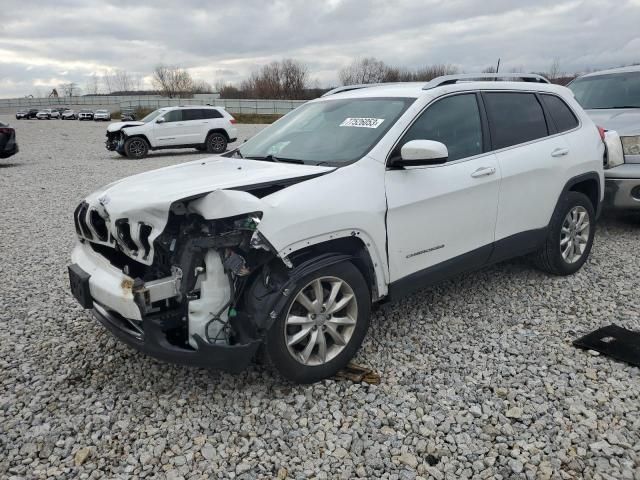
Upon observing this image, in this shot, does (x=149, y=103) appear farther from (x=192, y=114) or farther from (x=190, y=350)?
(x=190, y=350)

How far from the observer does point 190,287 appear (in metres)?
2.81

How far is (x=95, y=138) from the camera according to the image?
25.4 metres

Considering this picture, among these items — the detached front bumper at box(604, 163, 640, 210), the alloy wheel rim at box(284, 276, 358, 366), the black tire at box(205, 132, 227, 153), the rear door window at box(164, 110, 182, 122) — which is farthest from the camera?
the black tire at box(205, 132, 227, 153)

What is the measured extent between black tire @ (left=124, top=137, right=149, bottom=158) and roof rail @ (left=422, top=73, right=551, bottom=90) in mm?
14735

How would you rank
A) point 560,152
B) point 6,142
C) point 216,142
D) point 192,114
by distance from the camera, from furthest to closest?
point 216,142
point 192,114
point 6,142
point 560,152

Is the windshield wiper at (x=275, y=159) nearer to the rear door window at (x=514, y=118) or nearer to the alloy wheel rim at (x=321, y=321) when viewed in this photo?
the alloy wheel rim at (x=321, y=321)

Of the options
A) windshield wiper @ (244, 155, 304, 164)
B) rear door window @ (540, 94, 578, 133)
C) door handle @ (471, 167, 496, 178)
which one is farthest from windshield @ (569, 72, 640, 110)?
windshield wiper @ (244, 155, 304, 164)

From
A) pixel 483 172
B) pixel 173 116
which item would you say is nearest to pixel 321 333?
pixel 483 172

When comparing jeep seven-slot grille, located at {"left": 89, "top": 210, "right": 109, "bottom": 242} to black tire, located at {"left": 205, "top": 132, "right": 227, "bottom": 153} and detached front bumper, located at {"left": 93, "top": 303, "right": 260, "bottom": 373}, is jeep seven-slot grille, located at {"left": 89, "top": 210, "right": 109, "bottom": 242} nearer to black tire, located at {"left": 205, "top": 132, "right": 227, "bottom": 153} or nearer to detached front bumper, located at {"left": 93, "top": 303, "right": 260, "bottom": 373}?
detached front bumper, located at {"left": 93, "top": 303, "right": 260, "bottom": 373}

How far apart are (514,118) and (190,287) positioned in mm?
3126

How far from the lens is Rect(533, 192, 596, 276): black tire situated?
184 inches

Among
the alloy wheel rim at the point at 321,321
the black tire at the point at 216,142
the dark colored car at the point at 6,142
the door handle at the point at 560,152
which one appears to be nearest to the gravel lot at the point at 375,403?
the alloy wheel rim at the point at 321,321

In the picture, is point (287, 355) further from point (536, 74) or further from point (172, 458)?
point (536, 74)

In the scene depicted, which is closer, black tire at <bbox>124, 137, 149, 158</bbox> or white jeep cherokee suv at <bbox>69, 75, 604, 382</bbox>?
white jeep cherokee suv at <bbox>69, 75, 604, 382</bbox>
